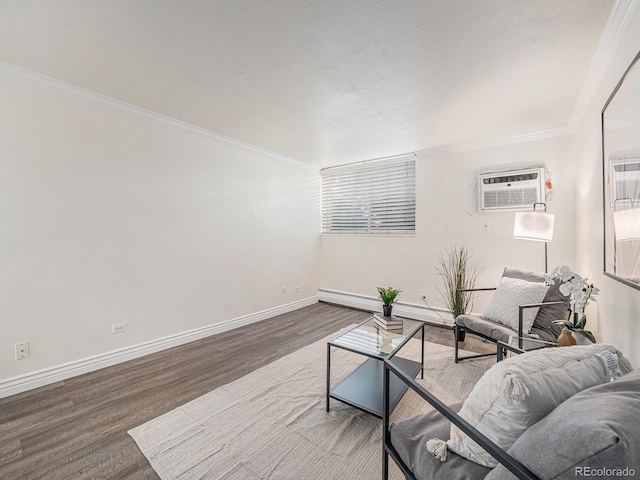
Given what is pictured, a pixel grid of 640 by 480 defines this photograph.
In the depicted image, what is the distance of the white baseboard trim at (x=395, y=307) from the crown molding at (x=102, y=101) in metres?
2.88

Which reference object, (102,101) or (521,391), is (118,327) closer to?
(102,101)

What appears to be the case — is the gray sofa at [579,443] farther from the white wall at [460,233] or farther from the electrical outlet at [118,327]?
the white wall at [460,233]

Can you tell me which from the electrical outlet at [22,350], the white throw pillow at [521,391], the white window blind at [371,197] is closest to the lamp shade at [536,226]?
the white window blind at [371,197]

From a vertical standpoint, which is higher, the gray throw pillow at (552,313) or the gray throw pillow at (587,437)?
the gray throw pillow at (587,437)

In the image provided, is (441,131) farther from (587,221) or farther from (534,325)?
(534,325)

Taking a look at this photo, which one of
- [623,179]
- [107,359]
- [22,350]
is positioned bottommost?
[107,359]

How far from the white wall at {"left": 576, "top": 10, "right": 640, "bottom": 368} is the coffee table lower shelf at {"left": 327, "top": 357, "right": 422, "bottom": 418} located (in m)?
1.26

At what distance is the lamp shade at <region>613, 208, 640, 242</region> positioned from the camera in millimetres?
1271

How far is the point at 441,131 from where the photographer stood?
3.33 meters

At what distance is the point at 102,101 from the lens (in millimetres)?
2570

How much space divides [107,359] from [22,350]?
60 centimetres

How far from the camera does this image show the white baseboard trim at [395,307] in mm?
3928

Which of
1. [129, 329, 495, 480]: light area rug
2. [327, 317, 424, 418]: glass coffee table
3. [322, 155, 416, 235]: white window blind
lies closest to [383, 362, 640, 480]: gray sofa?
[129, 329, 495, 480]: light area rug

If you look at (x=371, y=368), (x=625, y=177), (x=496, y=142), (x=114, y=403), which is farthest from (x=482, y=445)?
(x=496, y=142)
